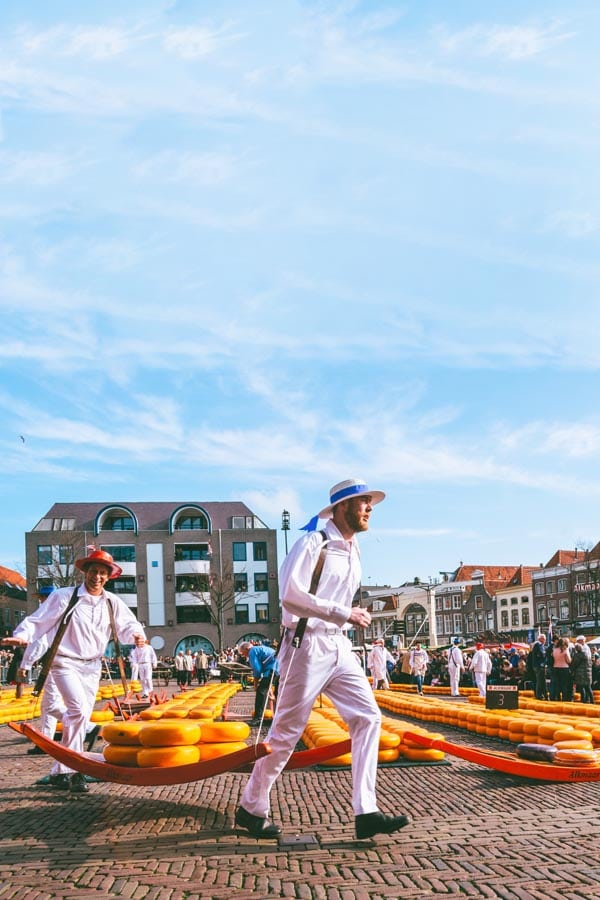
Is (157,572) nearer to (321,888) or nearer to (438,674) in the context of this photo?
(438,674)

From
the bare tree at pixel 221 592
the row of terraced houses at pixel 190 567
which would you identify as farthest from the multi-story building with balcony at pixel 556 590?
the bare tree at pixel 221 592

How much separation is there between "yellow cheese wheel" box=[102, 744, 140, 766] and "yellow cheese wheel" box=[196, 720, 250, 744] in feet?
1.89

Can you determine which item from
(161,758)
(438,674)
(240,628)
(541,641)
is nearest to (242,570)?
(240,628)

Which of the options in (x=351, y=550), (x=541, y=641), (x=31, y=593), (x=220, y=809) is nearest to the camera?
(x=351, y=550)

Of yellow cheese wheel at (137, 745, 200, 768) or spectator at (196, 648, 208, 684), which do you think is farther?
spectator at (196, 648, 208, 684)

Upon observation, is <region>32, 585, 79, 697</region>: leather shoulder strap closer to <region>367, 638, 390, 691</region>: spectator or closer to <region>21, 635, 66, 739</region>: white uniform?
<region>21, 635, 66, 739</region>: white uniform

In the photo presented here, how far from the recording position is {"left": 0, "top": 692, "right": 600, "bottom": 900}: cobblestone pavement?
4715 mm

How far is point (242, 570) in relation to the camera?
254 ft

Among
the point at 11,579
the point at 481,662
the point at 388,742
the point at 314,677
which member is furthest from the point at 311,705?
the point at 11,579

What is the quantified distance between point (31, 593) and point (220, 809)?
223ft

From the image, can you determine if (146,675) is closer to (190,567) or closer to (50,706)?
(50,706)

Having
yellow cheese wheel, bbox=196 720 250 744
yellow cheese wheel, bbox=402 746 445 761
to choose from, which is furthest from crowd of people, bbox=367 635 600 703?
yellow cheese wheel, bbox=196 720 250 744

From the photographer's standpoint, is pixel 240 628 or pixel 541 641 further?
pixel 240 628

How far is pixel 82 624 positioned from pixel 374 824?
410 cm
